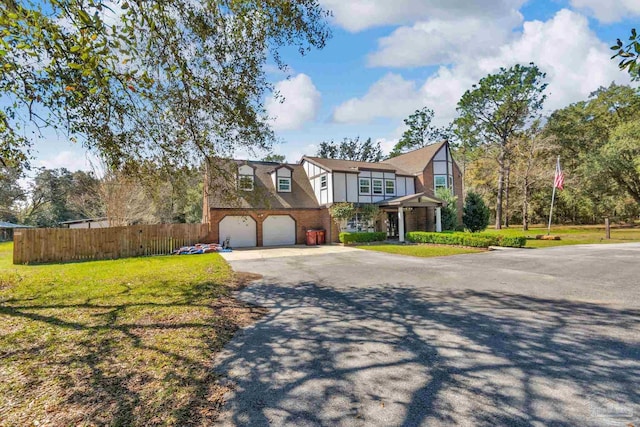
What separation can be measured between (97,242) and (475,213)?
79.2ft

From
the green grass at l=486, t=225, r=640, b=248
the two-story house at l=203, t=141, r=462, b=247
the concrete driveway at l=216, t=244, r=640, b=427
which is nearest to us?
the concrete driveway at l=216, t=244, r=640, b=427

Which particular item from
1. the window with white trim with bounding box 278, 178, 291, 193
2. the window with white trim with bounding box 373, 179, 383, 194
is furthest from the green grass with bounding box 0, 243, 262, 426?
the window with white trim with bounding box 373, 179, 383, 194

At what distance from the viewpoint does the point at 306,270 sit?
1068 cm

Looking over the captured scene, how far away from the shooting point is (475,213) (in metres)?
24.2

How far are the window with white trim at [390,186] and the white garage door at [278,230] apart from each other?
24.2 ft

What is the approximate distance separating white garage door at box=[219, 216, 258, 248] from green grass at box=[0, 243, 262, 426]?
12.4 meters

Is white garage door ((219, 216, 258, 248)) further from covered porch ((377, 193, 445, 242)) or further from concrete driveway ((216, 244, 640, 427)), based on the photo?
concrete driveway ((216, 244, 640, 427))

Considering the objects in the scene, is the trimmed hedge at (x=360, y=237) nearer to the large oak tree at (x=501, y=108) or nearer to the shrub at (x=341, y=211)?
the shrub at (x=341, y=211)

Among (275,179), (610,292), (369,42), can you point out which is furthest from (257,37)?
(275,179)

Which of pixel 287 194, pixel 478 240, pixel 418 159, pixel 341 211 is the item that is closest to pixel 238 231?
pixel 287 194

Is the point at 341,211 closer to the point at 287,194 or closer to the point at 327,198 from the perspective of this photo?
the point at 327,198

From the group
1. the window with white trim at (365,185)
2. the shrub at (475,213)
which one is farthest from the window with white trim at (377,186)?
the shrub at (475,213)

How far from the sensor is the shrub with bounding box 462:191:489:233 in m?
24.1

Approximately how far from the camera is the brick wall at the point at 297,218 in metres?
19.8
